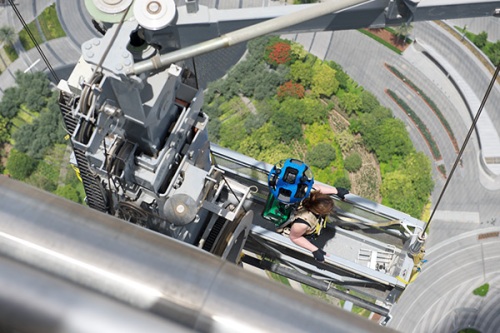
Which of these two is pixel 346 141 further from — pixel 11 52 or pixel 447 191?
pixel 11 52

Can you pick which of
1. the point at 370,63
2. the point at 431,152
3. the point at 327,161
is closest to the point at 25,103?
the point at 327,161

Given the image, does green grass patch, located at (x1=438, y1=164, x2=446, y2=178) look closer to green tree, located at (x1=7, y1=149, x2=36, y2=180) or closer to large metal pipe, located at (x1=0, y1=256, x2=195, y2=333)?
green tree, located at (x1=7, y1=149, x2=36, y2=180)

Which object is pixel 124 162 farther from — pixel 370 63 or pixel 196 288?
pixel 370 63

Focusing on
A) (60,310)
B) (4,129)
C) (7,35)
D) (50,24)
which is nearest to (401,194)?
(4,129)

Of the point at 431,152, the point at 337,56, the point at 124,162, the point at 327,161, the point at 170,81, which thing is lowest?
the point at 124,162

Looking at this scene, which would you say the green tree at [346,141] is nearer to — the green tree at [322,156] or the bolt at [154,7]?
the green tree at [322,156]

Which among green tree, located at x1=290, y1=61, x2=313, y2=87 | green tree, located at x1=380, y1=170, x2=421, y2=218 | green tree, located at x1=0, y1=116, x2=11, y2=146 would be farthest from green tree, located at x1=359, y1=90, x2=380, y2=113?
green tree, located at x1=0, y1=116, x2=11, y2=146
